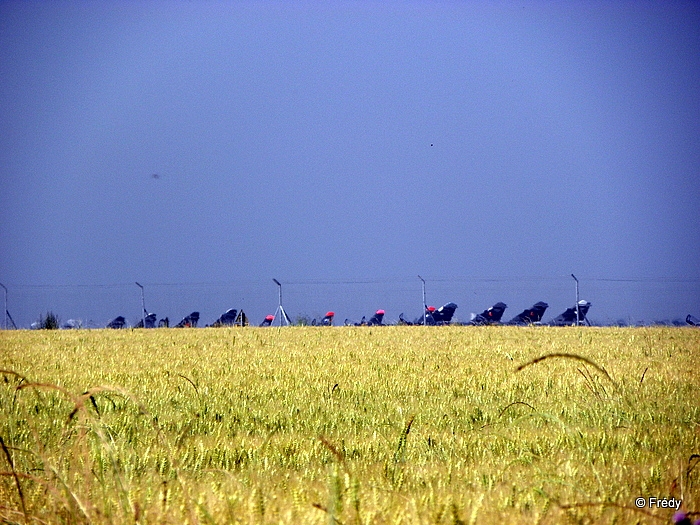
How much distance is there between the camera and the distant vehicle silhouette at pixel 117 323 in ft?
88.7

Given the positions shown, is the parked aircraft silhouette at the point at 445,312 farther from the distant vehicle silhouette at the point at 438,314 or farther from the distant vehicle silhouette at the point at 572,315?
the distant vehicle silhouette at the point at 572,315

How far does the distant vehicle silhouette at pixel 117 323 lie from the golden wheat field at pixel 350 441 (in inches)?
689

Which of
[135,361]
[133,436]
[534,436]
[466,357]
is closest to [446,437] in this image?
[534,436]

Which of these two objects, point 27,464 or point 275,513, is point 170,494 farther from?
point 27,464

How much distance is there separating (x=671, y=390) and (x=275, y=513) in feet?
16.1

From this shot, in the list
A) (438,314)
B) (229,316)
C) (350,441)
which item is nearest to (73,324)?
(229,316)

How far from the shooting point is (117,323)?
1081 inches

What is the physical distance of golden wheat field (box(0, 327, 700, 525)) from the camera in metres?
3.06

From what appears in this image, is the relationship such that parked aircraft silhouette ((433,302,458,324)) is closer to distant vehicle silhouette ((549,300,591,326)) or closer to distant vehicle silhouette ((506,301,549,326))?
distant vehicle silhouette ((506,301,549,326))

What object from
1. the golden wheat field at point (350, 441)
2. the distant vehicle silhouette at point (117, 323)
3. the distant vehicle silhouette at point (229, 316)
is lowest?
the distant vehicle silhouette at point (117, 323)

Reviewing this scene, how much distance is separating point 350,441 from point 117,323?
24278 millimetres

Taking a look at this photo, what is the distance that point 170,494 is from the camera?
131 inches

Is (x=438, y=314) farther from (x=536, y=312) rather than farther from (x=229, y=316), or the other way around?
(x=229, y=316)

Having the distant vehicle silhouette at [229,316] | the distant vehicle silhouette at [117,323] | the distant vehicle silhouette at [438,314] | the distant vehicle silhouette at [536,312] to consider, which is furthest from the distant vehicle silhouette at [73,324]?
the distant vehicle silhouette at [536,312]
